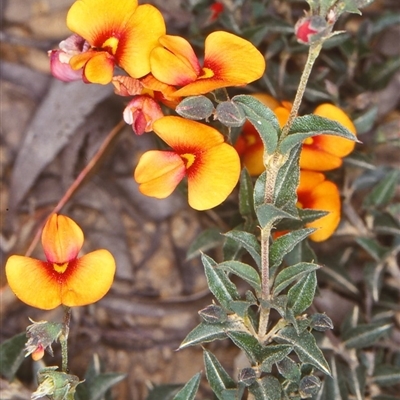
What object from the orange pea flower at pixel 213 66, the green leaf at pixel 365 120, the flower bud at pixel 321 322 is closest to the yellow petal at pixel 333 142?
the green leaf at pixel 365 120

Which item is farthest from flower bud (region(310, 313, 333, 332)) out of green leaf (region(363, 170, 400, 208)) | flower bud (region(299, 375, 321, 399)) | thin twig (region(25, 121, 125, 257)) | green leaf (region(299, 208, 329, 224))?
thin twig (region(25, 121, 125, 257))

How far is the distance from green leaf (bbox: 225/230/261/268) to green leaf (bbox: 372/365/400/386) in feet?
2.73

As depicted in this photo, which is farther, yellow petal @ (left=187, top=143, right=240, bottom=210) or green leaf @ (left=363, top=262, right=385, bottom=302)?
green leaf @ (left=363, top=262, right=385, bottom=302)

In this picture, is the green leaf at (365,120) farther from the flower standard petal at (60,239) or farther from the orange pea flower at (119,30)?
the flower standard petal at (60,239)

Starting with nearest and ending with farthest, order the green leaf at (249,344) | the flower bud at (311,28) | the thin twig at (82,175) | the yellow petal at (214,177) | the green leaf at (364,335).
A: the flower bud at (311,28) → the yellow petal at (214,177) → the green leaf at (249,344) → the green leaf at (364,335) → the thin twig at (82,175)

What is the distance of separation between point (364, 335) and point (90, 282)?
1021 millimetres

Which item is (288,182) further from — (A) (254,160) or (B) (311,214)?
(A) (254,160)

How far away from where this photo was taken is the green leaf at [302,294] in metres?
1.77

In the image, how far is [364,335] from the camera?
7.36ft

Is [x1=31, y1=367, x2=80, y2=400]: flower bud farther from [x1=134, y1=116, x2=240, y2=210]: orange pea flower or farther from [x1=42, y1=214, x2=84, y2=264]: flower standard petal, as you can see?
[x1=134, y1=116, x2=240, y2=210]: orange pea flower

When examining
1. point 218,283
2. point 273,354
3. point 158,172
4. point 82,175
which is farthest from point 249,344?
point 82,175

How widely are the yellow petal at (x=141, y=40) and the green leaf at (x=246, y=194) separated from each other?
16.9 inches

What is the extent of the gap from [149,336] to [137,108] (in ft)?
4.15

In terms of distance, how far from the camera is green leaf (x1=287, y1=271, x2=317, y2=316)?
5.80 feet
